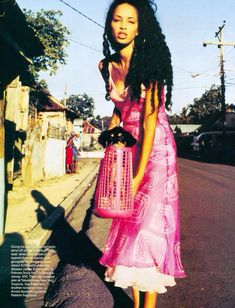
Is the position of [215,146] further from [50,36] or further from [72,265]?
[72,265]

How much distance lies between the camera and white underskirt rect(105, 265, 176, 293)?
2.04 m

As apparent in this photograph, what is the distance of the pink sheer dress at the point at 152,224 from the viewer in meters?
2.03

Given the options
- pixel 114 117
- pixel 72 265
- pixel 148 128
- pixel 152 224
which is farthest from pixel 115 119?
pixel 72 265

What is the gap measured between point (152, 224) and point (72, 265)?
201 centimetres

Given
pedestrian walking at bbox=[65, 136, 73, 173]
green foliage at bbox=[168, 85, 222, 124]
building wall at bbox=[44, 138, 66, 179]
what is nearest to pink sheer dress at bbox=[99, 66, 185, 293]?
building wall at bbox=[44, 138, 66, 179]

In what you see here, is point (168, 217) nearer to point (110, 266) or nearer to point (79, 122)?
point (110, 266)

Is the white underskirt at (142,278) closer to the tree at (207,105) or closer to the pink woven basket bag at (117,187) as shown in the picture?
the pink woven basket bag at (117,187)

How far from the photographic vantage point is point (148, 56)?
2.00m

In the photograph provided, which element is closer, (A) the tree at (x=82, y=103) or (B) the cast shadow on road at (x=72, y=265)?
(B) the cast shadow on road at (x=72, y=265)

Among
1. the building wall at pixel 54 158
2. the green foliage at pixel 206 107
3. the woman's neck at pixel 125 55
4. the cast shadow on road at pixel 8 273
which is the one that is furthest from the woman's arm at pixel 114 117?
the green foliage at pixel 206 107

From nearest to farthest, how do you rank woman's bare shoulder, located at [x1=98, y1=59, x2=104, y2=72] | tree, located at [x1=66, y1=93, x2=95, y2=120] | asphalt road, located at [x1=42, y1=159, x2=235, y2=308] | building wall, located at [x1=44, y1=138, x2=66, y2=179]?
woman's bare shoulder, located at [x1=98, y1=59, x2=104, y2=72]
asphalt road, located at [x1=42, y1=159, x2=235, y2=308]
building wall, located at [x1=44, y1=138, x2=66, y2=179]
tree, located at [x1=66, y1=93, x2=95, y2=120]

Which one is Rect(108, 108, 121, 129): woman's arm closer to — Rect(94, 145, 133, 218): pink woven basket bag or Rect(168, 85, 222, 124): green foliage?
Rect(94, 145, 133, 218): pink woven basket bag

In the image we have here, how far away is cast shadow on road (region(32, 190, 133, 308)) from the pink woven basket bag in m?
1.20

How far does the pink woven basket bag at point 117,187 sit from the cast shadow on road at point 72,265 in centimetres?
120
